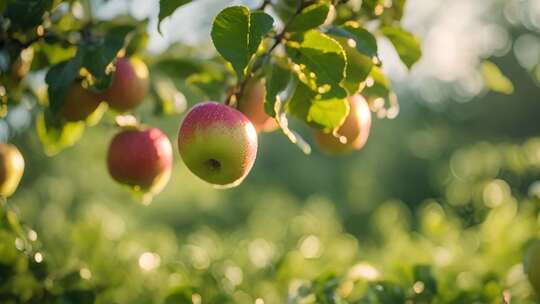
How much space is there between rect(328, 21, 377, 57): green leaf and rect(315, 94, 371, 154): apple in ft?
0.68

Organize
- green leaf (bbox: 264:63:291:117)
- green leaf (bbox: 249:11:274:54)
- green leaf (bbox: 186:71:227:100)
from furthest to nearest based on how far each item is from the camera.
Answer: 1. green leaf (bbox: 186:71:227:100)
2. green leaf (bbox: 264:63:291:117)
3. green leaf (bbox: 249:11:274:54)

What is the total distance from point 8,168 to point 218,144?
66 cm

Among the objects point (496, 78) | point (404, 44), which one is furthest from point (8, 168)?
point (496, 78)

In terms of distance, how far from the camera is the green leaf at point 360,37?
48.7 inches

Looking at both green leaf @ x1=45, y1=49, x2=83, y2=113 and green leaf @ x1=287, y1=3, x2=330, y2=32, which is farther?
green leaf @ x1=45, y1=49, x2=83, y2=113

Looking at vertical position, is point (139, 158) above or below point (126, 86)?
below

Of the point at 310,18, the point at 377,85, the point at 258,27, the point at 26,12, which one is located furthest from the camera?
the point at 377,85

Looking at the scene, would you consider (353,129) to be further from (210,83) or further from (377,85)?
(210,83)

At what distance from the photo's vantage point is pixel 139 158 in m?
1.51

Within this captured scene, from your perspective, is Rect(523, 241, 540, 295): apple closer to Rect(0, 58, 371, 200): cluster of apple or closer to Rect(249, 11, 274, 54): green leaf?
Rect(0, 58, 371, 200): cluster of apple

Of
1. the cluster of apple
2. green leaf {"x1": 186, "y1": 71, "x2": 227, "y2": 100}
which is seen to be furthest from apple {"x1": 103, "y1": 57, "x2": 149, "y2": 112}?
green leaf {"x1": 186, "y1": 71, "x2": 227, "y2": 100}

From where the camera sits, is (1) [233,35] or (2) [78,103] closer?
(1) [233,35]

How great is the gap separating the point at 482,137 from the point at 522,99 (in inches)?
85.7

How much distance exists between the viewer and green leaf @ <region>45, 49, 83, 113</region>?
1.34 metres
